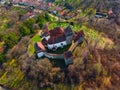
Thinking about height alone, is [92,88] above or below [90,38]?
below

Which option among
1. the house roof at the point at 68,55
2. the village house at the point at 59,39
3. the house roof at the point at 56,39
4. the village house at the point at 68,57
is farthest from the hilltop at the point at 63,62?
the house roof at the point at 56,39

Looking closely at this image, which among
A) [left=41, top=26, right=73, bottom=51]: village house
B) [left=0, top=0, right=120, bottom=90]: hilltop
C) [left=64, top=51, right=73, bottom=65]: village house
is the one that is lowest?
[left=0, top=0, right=120, bottom=90]: hilltop

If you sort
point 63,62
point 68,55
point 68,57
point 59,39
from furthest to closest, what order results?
point 59,39 < point 63,62 < point 68,55 < point 68,57

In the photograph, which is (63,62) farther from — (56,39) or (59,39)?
(56,39)

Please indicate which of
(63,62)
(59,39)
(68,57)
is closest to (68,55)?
(68,57)

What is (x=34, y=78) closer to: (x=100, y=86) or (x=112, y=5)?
(x=100, y=86)

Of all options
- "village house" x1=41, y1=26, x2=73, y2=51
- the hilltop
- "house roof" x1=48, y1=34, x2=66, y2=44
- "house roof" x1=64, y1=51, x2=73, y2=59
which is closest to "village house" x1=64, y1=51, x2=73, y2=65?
"house roof" x1=64, y1=51, x2=73, y2=59

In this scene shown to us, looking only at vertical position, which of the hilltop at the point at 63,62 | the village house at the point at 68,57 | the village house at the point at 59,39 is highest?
the village house at the point at 59,39

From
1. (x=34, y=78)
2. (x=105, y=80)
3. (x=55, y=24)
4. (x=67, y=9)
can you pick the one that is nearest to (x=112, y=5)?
(x=67, y=9)

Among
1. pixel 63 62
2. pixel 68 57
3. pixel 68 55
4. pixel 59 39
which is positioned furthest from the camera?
pixel 59 39

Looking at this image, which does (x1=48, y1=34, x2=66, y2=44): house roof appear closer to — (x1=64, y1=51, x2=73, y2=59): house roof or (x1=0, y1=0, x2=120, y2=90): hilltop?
(x1=0, y1=0, x2=120, y2=90): hilltop

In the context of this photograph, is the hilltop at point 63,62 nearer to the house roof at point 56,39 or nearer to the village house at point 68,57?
the village house at point 68,57
